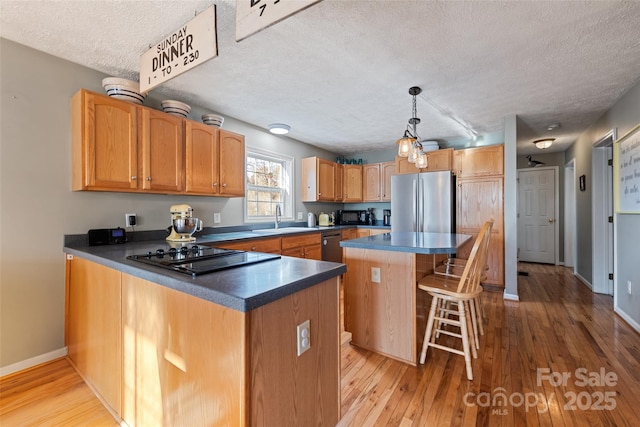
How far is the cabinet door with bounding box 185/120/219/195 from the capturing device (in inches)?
103

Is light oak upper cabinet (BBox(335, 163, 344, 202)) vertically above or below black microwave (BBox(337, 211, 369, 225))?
above

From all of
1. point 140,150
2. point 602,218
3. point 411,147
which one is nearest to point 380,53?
point 411,147

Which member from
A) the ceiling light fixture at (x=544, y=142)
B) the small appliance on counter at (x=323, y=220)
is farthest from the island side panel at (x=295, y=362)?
the ceiling light fixture at (x=544, y=142)

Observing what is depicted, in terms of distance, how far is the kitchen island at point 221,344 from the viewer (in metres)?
0.92

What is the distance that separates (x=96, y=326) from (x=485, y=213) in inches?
175

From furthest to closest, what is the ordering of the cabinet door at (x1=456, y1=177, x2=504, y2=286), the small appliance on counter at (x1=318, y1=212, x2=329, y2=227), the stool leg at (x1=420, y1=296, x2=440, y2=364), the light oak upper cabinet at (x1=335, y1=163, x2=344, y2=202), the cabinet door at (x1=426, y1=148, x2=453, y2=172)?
the light oak upper cabinet at (x1=335, y1=163, x2=344, y2=202)
the small appliance on counter at (x1=318, y1=212, x2=329, y2=227)
the cabinet door at (x1=426, y1=148, x2=453, y2=172)
the cabinet door at (x1=456, y1=177, x2=504, y2=286)
the stool leg at (x1=420, y1=296, x2=440, y2=364)

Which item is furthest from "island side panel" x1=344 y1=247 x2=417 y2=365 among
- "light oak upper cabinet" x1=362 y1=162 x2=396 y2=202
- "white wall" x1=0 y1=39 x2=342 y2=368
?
"light oak upper cabinet" x1=362 y1=162 x2=396 y2=202

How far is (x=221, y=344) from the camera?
94 cm

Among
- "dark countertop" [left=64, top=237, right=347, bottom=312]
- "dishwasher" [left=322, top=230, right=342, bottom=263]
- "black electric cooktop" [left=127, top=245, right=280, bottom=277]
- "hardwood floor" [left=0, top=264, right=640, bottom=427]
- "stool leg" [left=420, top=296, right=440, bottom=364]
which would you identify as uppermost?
"black electric cooktop" [left=127, top=245, right=280, bottom=277]

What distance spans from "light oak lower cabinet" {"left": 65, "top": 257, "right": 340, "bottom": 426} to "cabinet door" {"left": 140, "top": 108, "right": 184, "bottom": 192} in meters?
0.98

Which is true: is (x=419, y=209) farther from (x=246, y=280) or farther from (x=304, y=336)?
(x=246, y=280)

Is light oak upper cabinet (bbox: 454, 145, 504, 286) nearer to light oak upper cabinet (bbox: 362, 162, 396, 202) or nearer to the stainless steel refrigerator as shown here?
the stainless steel refrigerator

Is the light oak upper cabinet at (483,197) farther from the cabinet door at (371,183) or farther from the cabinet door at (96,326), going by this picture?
the cabinet door at (96,326)

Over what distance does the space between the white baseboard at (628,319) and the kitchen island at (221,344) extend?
121 inches
